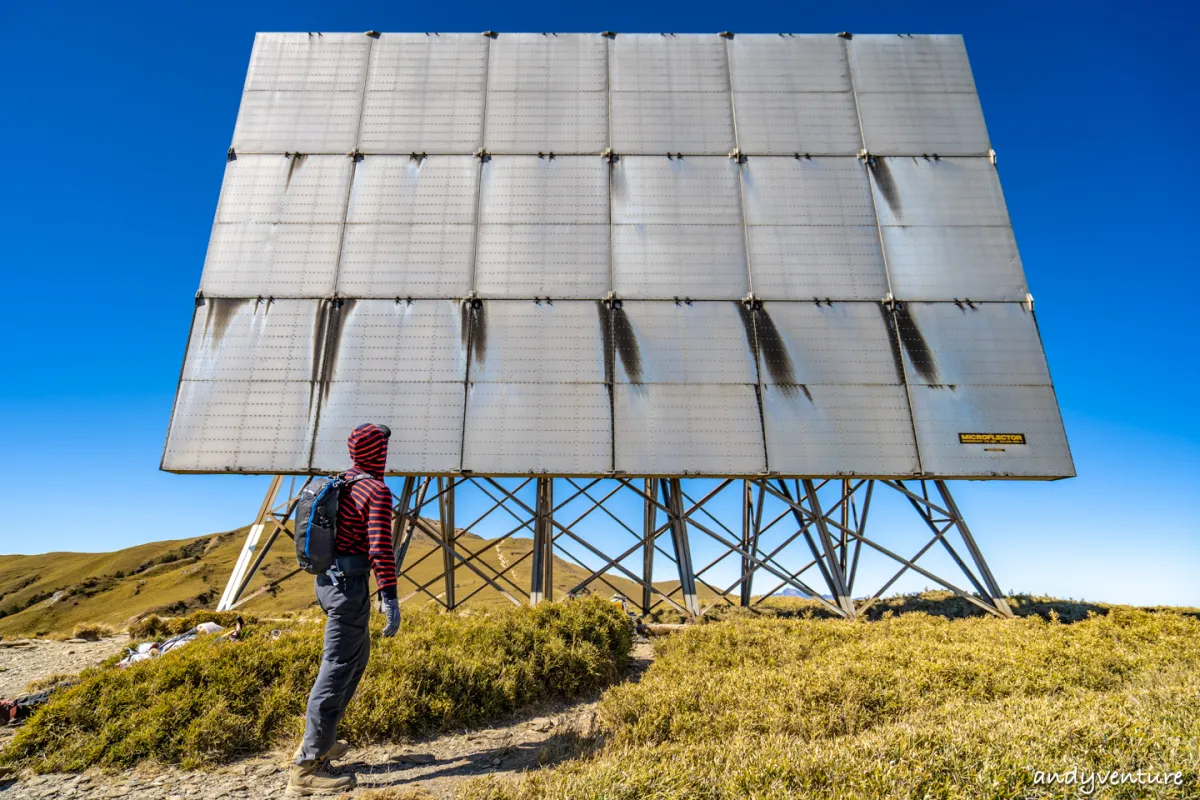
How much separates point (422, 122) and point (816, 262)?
29.4 ft

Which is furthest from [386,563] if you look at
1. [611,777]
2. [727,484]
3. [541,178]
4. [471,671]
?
[541,178]

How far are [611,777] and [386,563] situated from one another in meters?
1.84

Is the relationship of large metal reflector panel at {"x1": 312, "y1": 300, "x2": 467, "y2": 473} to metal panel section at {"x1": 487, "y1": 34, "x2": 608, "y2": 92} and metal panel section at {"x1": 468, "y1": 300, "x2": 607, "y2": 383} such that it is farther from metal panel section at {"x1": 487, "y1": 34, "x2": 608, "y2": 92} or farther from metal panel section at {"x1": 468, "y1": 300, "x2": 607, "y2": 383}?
Result: metal panel section at {"x1": 487, "y1": 34, "x2": 608, "y2": 92}

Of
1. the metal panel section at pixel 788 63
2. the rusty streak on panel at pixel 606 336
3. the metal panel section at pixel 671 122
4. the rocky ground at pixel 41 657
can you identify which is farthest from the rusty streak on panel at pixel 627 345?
the rocky ground at pixel 41 657

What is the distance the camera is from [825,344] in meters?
11.3

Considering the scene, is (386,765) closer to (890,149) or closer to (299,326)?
(299,326)

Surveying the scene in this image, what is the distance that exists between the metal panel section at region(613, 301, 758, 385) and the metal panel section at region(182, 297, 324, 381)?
5.88 meters

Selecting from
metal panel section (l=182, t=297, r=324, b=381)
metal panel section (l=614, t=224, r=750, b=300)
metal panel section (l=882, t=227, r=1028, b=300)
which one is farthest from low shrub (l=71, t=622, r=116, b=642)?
metal panel section (l=882, t=227, r=1028, b=300)

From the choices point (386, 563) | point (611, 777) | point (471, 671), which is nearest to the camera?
point (611, 777)

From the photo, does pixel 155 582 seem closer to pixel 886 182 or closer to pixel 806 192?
pixel 806 192

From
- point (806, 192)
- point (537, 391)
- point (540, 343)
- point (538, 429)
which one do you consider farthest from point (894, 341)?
point (538, 429)

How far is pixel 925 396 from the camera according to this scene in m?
10.9

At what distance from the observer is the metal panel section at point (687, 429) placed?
10.4 m

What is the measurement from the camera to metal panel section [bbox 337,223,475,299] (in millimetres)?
11500
